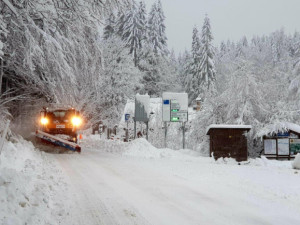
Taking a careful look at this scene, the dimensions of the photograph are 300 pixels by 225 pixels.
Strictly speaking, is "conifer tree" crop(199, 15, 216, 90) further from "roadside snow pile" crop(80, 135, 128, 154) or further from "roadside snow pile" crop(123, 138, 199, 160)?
"roadside snow pile" crop(123, 138, 199, 160)

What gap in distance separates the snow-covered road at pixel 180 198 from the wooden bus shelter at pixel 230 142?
25.0 ft

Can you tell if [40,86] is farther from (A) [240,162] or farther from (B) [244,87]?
(B) [244,87]

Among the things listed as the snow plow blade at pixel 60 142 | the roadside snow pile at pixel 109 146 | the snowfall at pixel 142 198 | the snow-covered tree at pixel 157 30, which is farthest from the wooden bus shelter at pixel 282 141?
the snow-covered tree at pixel 157 30

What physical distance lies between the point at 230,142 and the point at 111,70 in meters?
22.6

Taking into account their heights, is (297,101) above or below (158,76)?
below

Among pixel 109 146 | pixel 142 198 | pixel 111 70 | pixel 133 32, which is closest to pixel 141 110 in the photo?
pixel 109 146

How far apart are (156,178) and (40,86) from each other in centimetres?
608

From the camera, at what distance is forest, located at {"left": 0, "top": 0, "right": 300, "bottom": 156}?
8.62m

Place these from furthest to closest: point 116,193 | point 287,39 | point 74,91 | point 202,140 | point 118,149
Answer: point 287,39 → point 202,140 → point 118,149 → point 74,91 → point 116,193

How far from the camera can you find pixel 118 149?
2156 centimetres

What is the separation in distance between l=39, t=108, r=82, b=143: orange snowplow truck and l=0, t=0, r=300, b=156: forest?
35.3 inches

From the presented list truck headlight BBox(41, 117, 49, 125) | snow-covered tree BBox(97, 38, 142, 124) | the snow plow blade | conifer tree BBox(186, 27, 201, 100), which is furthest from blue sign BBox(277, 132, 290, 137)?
conifer tree BBox(186, 27, 201, 100)

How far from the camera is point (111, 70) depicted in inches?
1496

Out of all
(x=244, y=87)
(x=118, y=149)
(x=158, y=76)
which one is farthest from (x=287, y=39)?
(x=118, y=149)
